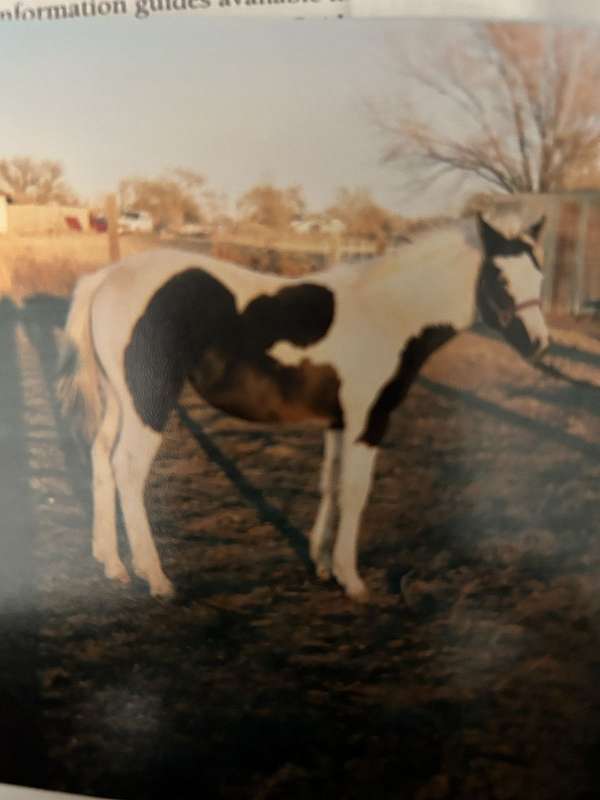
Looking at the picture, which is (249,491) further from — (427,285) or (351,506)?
(427,285)

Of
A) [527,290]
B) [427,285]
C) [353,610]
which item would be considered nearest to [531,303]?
[527,290]

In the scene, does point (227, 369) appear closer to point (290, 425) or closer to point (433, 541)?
point (290, 425)

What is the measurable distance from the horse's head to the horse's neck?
2 centimetres

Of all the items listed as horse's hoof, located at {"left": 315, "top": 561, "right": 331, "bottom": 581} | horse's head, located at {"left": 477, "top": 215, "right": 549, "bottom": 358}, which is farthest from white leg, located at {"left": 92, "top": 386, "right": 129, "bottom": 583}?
horse's head, located at {"left": 477, "top": 215, "right": 549, "bottom": 358}

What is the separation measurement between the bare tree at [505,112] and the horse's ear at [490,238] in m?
0.04

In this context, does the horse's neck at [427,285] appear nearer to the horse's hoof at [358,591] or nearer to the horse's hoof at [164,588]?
the horse's hoof at [358,591]

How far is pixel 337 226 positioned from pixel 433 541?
0.40 meters

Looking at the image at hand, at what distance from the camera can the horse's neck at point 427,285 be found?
0.84m

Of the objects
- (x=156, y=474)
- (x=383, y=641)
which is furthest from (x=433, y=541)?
(x=156, y=474)

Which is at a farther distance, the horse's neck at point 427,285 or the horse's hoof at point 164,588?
the horse's hoof at point 164,588

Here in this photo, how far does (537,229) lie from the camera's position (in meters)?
0.83

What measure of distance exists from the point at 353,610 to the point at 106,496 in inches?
13.9

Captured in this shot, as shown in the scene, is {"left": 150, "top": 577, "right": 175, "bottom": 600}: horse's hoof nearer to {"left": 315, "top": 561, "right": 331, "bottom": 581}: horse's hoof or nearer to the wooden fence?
{"left": 315, "top": 561, "right": 331, "bottom": 581}: horse's hoof

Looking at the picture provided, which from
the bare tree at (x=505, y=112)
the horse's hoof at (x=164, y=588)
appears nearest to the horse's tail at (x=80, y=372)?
the horse's hoof at (x=164, y=588)
